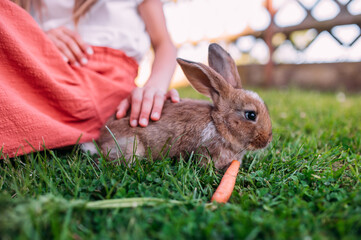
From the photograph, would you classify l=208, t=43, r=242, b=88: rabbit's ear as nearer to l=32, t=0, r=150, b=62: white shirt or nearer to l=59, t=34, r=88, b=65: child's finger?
l=32, t=0, r=150, b=62: white shirt

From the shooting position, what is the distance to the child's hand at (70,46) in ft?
7.29

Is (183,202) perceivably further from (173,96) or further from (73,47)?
(73,47)

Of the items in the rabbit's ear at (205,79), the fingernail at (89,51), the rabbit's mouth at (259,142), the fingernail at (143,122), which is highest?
the fingernail at (89,51)

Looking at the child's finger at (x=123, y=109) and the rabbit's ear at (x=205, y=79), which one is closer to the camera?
the rabbit's ear at (x=205, y=79)

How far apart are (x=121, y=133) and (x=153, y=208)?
2.99 ft

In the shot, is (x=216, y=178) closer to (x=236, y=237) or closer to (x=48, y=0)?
(x=236, y=237)

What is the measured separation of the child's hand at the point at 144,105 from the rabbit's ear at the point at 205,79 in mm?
235

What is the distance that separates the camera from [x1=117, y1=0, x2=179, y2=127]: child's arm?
200cm

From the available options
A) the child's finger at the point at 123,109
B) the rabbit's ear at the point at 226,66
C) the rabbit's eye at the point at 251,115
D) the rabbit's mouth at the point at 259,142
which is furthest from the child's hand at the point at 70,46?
the rabbit's mouth at the point at 259,142

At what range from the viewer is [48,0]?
2.36 meters

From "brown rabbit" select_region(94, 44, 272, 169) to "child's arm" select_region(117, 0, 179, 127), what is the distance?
0.26ft

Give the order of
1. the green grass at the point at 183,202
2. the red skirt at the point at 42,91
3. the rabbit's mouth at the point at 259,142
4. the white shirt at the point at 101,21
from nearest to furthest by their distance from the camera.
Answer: the green grass at the point at 183,202, the red skirt at the point at 42,91, the rabbit's mouth at the point at 259,142, the white shirt at the point at 101,21

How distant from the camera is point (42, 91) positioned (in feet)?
6.61

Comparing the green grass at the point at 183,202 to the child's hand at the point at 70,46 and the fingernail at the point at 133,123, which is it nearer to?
the fingernail at the point at 133,123
